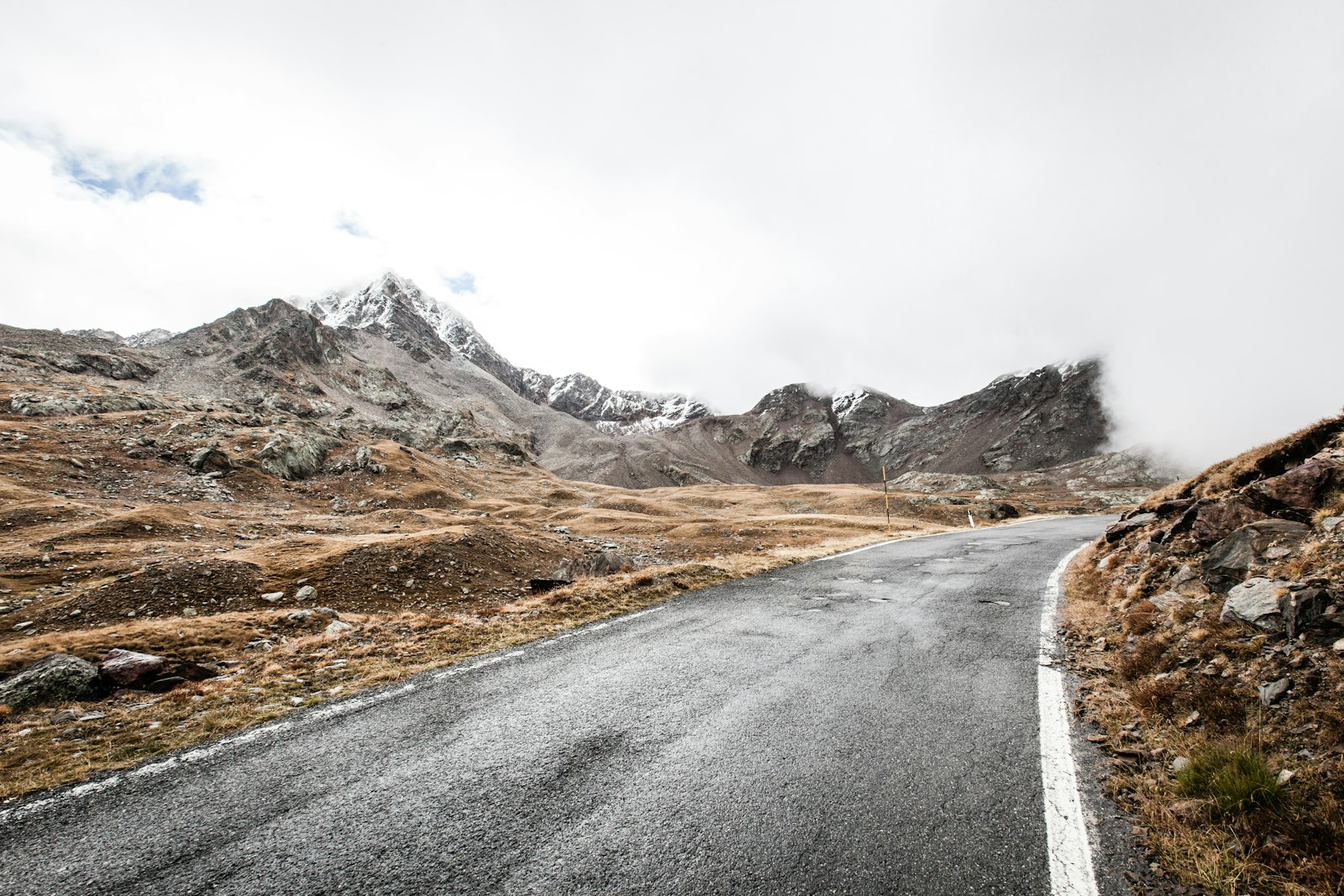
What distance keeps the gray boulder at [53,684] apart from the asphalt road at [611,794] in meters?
4.07

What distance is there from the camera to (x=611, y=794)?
4180 mm

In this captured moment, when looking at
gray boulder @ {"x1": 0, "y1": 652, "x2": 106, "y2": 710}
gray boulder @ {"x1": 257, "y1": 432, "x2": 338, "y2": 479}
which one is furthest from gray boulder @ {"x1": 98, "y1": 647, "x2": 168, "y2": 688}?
gray boulder @ {"x1": 257, "y1": 432, "x2": 338, "y2": 479}

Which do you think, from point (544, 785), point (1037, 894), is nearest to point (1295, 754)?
point (1037, 894)

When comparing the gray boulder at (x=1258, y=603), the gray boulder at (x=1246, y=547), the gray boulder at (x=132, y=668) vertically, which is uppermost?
the gray boulder at (x=1246, y=547)

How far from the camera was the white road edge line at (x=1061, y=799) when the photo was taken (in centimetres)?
335

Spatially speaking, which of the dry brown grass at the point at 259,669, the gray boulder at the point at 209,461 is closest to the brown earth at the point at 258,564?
the dry brown grass at the point at 259,669

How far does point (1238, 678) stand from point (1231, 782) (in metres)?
2.17

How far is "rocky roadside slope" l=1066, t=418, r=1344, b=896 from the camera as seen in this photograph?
3492 mm

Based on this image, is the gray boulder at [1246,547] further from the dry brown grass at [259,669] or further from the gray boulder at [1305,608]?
the dry brown grass at [259,669]

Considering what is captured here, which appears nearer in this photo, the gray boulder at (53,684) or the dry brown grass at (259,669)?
the dry brown grass at (259,669)

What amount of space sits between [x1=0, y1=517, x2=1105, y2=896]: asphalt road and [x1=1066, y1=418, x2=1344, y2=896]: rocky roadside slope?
0.90 meters

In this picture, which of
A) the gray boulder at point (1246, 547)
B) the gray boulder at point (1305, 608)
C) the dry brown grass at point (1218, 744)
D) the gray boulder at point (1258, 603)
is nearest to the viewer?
the dry brown grass at point (1218, 744)

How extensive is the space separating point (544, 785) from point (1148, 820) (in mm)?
4651

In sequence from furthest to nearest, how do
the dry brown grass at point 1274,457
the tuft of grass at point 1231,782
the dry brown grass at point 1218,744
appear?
1. the dry brown grass at point 1274,457
2. the tuft of grass at point 1231,782
3. the dry brown grass at point 1218,744
